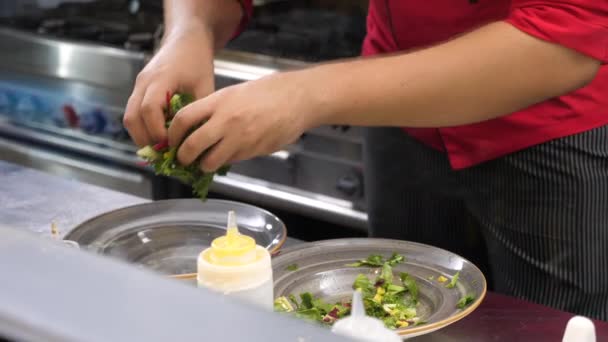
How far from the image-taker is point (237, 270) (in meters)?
1.03

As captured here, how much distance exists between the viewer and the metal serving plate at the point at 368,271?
1.25 meters

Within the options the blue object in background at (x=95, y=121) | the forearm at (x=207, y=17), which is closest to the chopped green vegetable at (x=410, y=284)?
the forearm at (x=207, y=17)

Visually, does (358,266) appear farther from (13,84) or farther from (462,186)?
(13,84)

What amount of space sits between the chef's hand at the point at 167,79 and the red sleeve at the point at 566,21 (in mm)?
528

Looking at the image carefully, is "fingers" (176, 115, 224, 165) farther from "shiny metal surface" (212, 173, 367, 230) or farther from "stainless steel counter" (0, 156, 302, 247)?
"shiny metal surface" (212, 173, 367, 230)

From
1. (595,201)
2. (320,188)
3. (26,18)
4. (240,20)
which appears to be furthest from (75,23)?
(595,201)

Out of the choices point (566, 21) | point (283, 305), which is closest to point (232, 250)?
point (283, 305)

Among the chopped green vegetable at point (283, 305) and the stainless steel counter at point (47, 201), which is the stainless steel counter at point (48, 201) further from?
the chopped green vegetable at point (283, 305)

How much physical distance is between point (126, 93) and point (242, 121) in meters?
1.96

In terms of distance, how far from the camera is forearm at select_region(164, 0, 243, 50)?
5.44ft

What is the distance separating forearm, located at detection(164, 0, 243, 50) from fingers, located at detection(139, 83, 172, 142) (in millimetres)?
270

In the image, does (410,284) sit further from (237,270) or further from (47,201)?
(47,201)

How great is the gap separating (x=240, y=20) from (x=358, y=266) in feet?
2.41

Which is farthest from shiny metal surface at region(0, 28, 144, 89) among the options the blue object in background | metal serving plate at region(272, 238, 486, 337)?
metal serving plate at region(272, 238, 486, 337)
